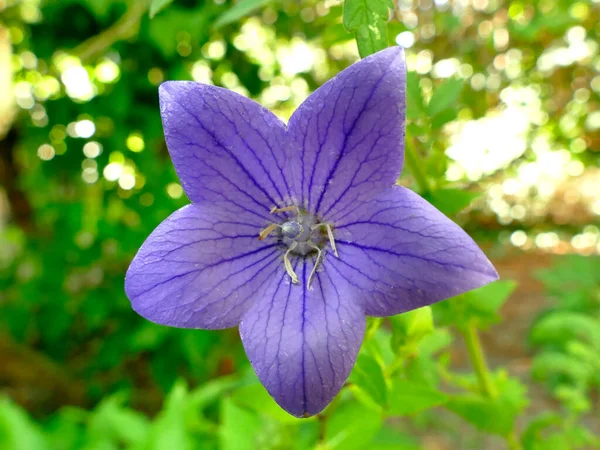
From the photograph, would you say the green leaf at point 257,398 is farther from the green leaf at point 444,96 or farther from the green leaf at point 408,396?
the green leaf at point 444,96

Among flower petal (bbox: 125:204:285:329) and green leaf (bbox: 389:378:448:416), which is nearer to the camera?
flower petal (bbox: 125:204:285:329)

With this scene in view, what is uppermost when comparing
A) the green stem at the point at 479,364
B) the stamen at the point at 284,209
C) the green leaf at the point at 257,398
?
the stamen at the point at 284,209

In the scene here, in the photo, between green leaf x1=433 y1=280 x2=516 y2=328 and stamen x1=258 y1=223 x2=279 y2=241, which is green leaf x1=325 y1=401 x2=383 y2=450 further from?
stamen x1=258 y1=223 x2=279 y2=241

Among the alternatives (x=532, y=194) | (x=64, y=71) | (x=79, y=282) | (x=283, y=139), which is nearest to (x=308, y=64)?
(x=64, y=71)

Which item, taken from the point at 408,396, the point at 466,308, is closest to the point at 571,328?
the point at 466,308

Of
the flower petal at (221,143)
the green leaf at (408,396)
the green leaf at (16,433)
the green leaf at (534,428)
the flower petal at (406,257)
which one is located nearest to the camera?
the flower petal at (406,257)

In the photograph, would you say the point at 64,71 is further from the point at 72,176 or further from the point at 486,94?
the point at 486,94

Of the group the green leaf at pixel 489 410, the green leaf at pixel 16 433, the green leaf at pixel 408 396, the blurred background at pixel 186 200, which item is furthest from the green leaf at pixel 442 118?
the green leaf at pixel 16 433

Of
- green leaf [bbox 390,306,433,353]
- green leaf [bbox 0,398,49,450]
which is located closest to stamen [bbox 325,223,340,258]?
green leaf [bbox 390,306,433,353]
